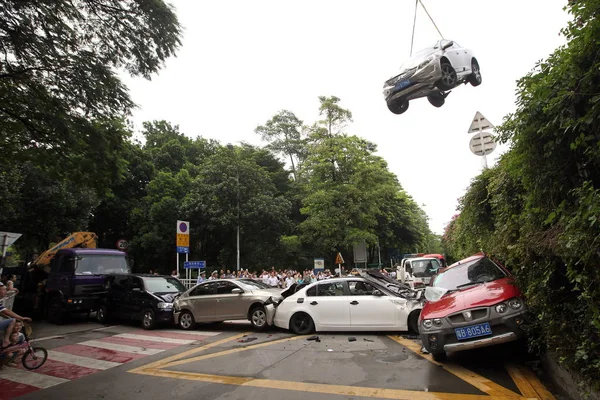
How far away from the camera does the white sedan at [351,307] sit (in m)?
7.88

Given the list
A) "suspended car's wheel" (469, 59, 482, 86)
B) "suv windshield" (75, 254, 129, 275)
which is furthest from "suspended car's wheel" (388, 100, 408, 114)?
"suv windshield" (75, 254, 129, 275)

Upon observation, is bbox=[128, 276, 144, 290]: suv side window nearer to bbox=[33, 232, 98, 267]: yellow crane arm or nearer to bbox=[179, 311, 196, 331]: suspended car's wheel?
bbox=[179, 311, 196, 331]: suspended car's wheel

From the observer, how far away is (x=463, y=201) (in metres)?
7.74

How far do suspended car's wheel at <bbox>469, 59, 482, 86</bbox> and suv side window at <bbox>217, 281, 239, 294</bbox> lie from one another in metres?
8.73

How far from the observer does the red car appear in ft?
16.5

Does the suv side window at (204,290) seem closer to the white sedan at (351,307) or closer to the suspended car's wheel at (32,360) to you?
the white sedan at (351,307)

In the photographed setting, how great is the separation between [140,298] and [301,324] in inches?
219

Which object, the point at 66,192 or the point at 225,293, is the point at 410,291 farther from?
the point at 66,192

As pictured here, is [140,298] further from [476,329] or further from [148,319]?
[476,329]

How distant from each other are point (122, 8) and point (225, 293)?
306 inches

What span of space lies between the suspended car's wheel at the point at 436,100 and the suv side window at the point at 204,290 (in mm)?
8340

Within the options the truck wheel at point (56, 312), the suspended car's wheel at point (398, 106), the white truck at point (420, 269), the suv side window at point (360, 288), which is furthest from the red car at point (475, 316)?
the truck wheel at point (56, 312)

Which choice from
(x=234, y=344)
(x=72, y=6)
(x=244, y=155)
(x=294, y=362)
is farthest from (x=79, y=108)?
(x=244, y=155)

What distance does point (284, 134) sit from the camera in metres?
41.6
